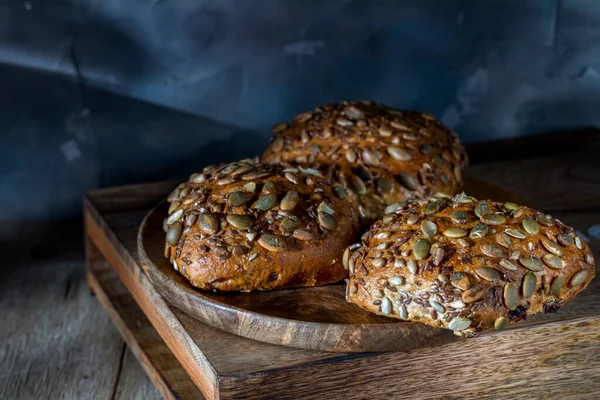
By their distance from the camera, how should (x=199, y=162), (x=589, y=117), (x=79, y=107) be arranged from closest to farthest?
(x=79, y=107), (x=199, y=162), (x=589, y=117)

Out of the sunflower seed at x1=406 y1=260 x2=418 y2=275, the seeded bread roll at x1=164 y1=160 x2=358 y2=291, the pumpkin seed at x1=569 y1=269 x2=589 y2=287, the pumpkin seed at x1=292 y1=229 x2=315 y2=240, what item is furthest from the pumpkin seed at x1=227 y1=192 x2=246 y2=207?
A: the pumpkin seed at x1=569 y1=269 x2=589 y2=287

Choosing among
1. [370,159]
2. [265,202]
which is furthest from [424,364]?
[370,159]

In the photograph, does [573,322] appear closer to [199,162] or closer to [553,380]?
[553,380]

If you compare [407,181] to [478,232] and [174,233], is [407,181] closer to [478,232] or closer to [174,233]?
[478,232]

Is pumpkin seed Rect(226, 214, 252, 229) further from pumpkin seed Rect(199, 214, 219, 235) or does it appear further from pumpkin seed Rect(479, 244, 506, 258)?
pumpkin seed Rect(479, 244, 506, 258)

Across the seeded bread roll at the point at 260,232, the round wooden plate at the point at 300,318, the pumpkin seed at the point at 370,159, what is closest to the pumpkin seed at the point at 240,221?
the seeded bread roll at the point at 260,232

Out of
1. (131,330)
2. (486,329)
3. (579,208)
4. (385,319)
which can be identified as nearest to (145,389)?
(131,330)
